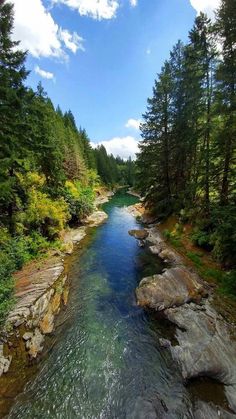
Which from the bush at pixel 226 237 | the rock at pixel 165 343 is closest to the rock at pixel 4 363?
the rock at pixel 165 343

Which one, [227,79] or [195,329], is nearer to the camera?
[195,329]

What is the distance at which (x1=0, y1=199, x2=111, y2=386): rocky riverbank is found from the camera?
7914 mm

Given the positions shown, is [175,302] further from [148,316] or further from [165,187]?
[165,187]

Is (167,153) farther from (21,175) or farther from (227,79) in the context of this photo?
(21,175)

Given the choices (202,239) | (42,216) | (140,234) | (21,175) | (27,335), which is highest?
(21,175)

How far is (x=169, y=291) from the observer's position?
1105cm

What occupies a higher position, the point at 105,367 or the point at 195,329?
the point at 195,329

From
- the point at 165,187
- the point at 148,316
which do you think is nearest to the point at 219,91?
the point at 165,187

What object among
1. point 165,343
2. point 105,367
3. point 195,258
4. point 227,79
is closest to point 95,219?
point 195,258

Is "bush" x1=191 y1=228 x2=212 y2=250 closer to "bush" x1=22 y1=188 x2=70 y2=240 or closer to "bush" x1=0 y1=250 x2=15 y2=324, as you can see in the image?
"bush" x1=22 y1=188 x2=70 y2=240

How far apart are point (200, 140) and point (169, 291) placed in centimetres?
1422

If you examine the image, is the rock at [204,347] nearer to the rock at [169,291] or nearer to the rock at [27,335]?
the rock at [169,291]

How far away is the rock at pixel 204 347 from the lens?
7122 mm

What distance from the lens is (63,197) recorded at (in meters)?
23.6
